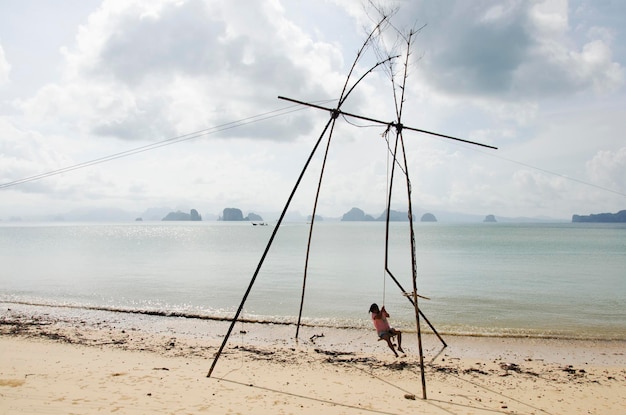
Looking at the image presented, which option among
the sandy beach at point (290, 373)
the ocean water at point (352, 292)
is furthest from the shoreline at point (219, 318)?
the sandy beach at point (290, 373)

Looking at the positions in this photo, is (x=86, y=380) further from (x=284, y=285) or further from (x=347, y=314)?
(x=284, y=285)

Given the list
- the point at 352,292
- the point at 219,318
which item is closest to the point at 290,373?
the point at 219,318

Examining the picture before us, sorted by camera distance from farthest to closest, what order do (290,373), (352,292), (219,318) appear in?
(352,292) → (219,318) → (290,373)

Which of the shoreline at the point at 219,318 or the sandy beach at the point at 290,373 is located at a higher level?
the sandy beach at the point at 290,373

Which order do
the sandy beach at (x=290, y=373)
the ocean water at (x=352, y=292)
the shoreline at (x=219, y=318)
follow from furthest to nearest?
the ocean water at (x=352, y=292) < the shoreline at (x=219, y=318) < the sandy beach at (x=290, y=373)

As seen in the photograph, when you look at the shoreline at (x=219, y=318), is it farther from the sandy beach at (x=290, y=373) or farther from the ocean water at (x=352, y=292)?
the sandy beach at (x=290, y=373)

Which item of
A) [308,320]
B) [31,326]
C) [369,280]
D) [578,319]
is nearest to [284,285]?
[369,280]

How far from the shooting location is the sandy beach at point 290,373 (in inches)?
283

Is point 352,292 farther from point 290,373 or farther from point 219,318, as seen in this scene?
point 290,373

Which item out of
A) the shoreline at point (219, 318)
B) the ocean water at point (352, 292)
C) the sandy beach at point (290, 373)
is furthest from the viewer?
the ocean water at point (352, 292)

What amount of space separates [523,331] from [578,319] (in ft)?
13.6

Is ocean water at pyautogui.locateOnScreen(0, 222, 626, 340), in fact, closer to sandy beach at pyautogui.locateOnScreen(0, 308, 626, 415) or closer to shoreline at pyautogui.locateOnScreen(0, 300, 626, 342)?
shoreline at pyautogui.locateOnScreen(0, 300, 626, 342)

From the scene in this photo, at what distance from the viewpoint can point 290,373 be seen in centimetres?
950

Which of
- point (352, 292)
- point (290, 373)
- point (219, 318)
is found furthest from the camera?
point (352, 292)
